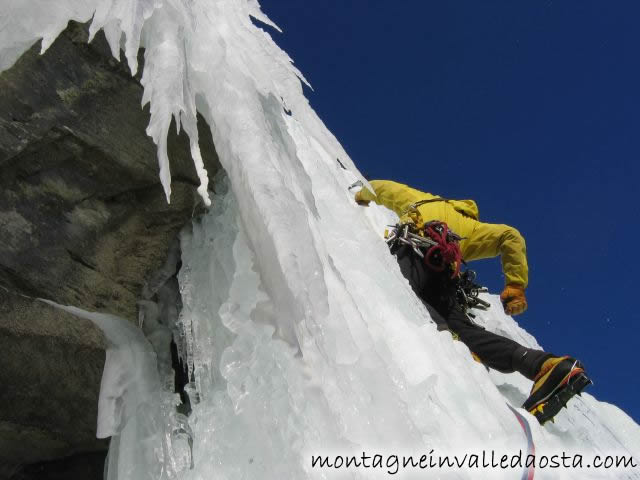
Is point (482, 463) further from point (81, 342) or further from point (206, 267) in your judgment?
point (81, 342)

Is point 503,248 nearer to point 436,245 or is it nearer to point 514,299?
point 514,299

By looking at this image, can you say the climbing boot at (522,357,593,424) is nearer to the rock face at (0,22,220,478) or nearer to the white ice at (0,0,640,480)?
the white ice at (0,0,640,480)

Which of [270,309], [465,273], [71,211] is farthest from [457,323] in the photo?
[71,211]

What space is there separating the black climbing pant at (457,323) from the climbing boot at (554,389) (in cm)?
11

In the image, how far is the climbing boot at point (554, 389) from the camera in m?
2.80

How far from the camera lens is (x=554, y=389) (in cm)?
285

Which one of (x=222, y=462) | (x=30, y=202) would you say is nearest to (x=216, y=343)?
(x=222, y=462)

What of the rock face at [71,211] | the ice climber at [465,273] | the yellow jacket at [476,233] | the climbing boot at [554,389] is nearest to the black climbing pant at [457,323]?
the ice climber at [465,273]

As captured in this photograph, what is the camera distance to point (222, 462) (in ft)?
6.06

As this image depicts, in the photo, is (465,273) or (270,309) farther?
(465,273)

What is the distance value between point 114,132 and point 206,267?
28.5 inches

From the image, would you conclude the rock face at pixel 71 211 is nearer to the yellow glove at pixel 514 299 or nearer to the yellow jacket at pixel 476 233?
the yellow jacket at pixel 476 233

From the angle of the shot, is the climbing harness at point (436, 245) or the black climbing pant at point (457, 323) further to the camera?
the climbing harness at point (436, 245)

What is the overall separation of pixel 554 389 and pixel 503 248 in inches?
53.6
